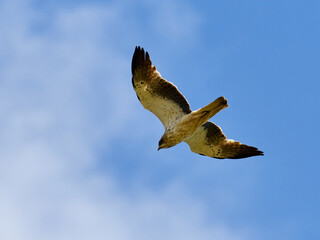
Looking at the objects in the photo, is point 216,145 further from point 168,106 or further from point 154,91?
point 154,91

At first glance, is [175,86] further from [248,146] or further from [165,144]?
[248,146]

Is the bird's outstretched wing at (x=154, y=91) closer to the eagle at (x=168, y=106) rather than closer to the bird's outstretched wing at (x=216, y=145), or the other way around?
the eagle at (x=168, y=106)

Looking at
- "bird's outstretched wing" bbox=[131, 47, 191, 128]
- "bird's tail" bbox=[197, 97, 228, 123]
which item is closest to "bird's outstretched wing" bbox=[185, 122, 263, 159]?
"bird's outstretched wing" bbox=[131, 47, 191, 128]

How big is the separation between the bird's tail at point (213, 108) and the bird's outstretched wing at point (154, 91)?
59 centimetres

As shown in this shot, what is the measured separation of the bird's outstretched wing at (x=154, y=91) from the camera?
14.2m

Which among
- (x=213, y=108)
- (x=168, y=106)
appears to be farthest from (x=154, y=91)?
(x=213, y=108)

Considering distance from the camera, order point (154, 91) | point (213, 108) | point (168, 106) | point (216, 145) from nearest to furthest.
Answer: point (213, 108), point (154, 91), point (168, 106), point (216, 145)

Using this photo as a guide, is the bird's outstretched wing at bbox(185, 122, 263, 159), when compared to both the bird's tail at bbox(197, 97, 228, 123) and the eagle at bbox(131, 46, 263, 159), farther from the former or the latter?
the bird's tail at bbox(197, 97, 228, 123)

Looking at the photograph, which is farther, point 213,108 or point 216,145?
point 216,145

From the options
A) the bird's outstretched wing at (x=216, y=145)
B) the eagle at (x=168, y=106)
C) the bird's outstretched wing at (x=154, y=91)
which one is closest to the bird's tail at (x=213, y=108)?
the eagle at (x=168, y=106)

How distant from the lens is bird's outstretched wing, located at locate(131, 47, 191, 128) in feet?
46.5

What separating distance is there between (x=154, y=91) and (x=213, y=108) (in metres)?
1.47

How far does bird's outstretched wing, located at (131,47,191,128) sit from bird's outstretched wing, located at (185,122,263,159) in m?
0.89

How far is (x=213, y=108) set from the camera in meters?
13.8
